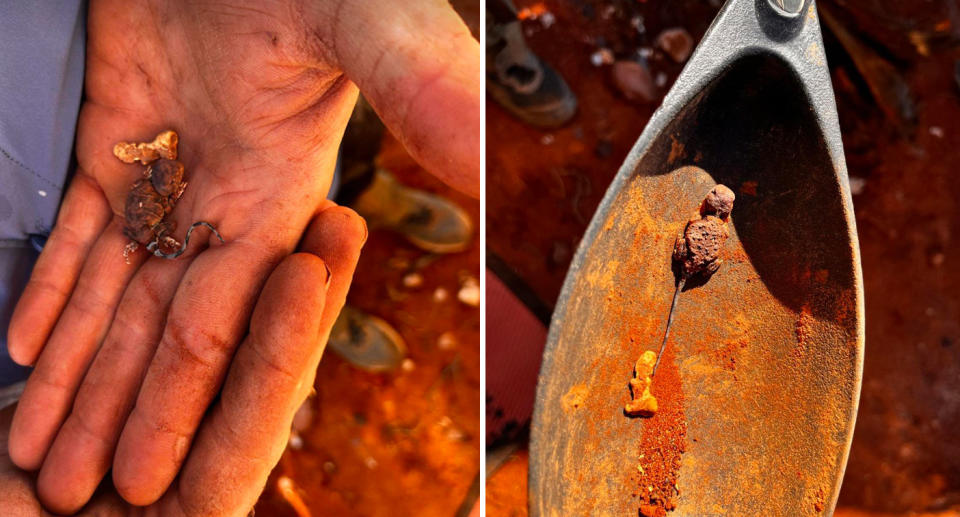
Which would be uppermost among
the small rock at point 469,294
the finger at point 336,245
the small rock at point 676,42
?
the finger at point 336,245

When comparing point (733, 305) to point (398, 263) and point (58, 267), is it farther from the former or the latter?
point (58, 267)

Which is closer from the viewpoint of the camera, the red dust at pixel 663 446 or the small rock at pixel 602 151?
the red dust at pixel 663 446

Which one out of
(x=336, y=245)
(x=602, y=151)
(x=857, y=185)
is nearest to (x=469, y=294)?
(x=336, y=245)

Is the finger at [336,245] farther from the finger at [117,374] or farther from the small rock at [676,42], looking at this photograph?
the small rock at [676,42]

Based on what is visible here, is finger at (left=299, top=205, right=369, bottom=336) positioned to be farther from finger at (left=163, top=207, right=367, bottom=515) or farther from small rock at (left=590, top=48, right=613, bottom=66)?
small rock at (left=590, top=48, right=613, bottom=66)

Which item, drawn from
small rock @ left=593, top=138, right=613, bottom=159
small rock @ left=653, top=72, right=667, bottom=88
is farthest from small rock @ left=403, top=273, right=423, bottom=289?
small rock @ left=653, top=72, right=667, bottom=88

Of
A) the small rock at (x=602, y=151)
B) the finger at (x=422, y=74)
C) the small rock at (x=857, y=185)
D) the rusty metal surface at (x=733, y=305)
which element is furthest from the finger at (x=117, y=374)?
the small rock at (x=857, y=185)

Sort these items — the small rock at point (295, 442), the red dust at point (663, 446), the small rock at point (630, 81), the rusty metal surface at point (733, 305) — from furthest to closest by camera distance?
1. the small rock at point (630, 81)
2. the red dust at point (663, 446)
3. the rusty metal surface at point (733, 305)
4. the small rock at point (295, 442)

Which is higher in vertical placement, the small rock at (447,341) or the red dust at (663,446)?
the small rock at (447,341)
